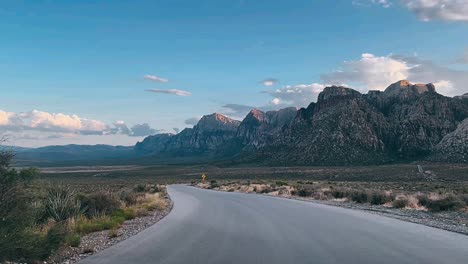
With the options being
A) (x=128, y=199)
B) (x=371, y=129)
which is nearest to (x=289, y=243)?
(x=128, y=199)

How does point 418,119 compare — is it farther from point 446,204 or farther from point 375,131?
point 446,204

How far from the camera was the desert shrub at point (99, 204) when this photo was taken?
19722 millimetres

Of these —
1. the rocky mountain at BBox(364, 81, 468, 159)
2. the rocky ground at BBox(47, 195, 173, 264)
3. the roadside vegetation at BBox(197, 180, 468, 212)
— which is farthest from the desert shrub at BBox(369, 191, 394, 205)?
the rocky mountain at BBox(364, 81, 468, 159)

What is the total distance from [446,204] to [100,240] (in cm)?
1605

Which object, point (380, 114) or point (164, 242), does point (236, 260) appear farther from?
point (380, 114)

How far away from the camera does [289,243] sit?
1190cm

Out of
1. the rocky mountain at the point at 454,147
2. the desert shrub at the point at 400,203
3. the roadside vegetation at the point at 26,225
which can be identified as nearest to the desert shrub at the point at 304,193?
the desert shrub at the point at 400,203

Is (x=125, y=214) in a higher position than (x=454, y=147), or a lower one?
lower

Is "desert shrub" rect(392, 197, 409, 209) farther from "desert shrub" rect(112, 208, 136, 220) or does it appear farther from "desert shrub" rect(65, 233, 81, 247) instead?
"desert shrub" rect(65, 233, 81, 247)

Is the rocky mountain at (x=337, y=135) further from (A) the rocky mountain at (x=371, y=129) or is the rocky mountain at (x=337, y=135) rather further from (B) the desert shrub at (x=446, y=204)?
(B) the desert shrub at (x=446, y=204)

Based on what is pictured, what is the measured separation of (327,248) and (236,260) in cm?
249

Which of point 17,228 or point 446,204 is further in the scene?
point 446,204

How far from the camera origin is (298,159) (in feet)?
360

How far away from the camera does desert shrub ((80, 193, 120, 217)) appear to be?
19.7m
